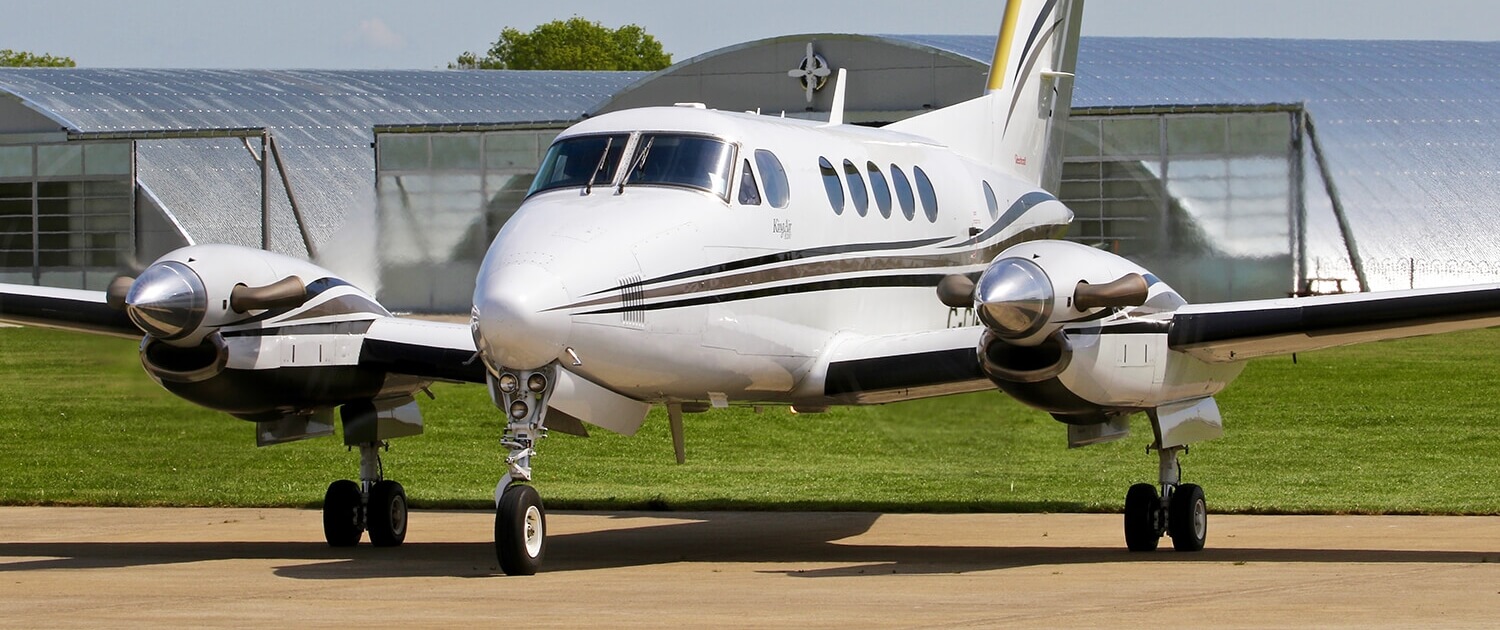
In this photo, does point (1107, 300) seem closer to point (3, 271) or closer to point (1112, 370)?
point (1112, 370)

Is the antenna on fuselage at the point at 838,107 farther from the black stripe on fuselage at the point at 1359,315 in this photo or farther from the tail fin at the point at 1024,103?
the black stripe on fuselage at the point at 1359,315

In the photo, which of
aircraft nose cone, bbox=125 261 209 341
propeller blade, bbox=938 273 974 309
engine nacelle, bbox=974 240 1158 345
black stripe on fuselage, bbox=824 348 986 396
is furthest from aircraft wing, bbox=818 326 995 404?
aircraft nose cone, bbox=125 261 209 341

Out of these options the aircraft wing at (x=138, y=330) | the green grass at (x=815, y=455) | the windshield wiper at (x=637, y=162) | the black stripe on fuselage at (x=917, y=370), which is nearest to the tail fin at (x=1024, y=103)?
the green grass at (x=815, y=455)

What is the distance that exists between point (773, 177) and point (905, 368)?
5.15ft

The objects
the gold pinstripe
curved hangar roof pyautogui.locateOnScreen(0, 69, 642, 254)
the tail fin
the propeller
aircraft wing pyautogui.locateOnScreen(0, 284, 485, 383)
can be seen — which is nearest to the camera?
aircraft wing pyautogui.locateOnScreen(0, 284, 485, 383)

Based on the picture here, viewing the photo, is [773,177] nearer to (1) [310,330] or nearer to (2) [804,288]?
(2) [804,288]

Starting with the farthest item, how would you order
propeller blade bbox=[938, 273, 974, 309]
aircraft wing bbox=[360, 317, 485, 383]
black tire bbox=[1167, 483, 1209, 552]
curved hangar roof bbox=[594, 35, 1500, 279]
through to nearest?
curved hangar roof bbox=[594, 35, 1500, 279] < black tire bbox=[1167, 483, 1209, 552] < aircraft wing bbox=[360, 317, 485, 383] < propeller blade bbox=[938, 273, 974, 309]

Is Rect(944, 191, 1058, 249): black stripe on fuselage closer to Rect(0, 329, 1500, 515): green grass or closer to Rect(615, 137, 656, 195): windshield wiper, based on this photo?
Rect(0, 329, 1500, 515): green grass

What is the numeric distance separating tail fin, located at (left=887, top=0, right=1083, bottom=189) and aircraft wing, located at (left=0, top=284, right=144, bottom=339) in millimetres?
6724

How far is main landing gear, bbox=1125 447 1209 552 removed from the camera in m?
13.9

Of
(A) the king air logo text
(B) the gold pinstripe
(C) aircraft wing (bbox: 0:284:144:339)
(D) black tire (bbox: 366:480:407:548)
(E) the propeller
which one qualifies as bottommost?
(D) black tire (bbox: 366:480:407:548)

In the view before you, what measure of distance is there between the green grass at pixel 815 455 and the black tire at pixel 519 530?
9.71 feet

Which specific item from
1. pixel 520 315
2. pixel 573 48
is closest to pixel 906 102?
pixel 520 315

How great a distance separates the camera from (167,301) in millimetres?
12523
